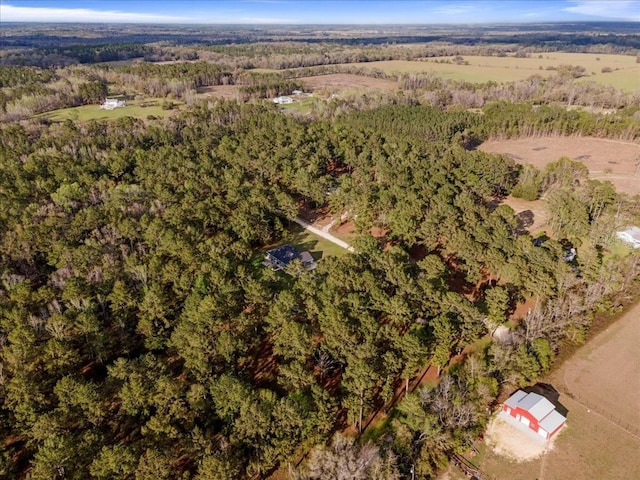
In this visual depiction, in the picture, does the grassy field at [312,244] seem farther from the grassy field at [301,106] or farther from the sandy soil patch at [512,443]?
the grassy field at [301,106]

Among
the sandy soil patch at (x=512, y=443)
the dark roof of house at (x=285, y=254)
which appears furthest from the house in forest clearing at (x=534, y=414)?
the dark roof of house at (x=285, y=254)

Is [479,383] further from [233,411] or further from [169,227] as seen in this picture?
[169,227]

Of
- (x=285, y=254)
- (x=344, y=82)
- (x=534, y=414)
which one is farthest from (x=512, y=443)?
(x=344, y=82)

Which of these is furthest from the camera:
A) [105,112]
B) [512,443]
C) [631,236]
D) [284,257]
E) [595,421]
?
[105,112]

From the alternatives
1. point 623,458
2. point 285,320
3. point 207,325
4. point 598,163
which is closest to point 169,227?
point 207,325

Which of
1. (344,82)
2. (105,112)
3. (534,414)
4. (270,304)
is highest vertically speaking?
(344,82)

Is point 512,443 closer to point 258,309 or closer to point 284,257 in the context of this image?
point 258,309

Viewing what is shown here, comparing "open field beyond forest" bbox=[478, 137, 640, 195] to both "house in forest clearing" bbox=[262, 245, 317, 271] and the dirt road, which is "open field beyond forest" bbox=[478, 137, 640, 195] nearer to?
the dirt road
